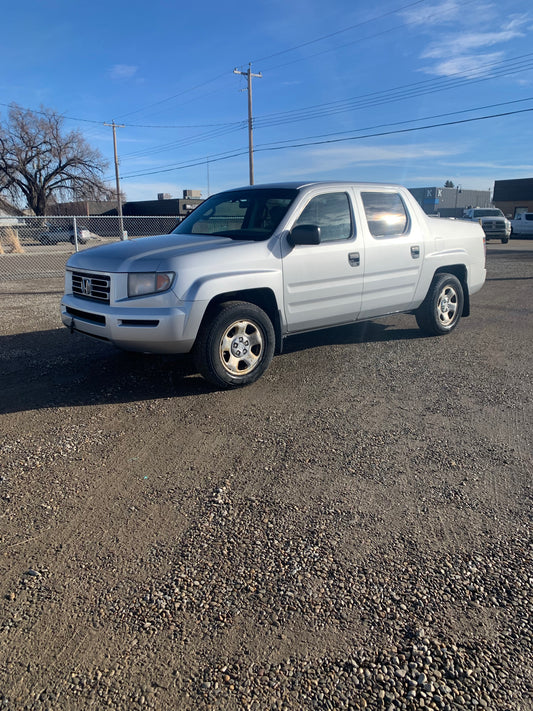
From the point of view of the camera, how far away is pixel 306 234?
5207 millimetres

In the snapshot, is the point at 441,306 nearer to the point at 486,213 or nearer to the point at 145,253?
the point at 145,253

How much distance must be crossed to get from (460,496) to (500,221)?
30423 millimetres

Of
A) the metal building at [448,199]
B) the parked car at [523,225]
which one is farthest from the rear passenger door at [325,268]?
the metal building at [448,199]

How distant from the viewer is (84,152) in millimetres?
53625

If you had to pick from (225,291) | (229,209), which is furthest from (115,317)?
(229,209)

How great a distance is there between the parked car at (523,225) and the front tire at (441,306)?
3304 cm

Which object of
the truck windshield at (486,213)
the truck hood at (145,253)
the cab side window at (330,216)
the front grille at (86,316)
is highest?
the truck windshield at (486,213)

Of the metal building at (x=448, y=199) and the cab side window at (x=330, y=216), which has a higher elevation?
the metal building at (x=448, y=199)

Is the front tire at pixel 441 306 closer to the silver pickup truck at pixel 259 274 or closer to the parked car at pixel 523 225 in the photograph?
the silver pickup truck at pixel 259 274

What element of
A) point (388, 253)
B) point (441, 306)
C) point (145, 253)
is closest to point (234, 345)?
point (145, 253)

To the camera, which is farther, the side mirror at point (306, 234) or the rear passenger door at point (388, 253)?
the rear passenger door at point (388, 253)

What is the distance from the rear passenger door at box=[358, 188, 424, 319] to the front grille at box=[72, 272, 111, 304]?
9.19ft

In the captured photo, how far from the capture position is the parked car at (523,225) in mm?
36250

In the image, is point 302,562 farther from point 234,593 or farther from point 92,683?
point 92,683
